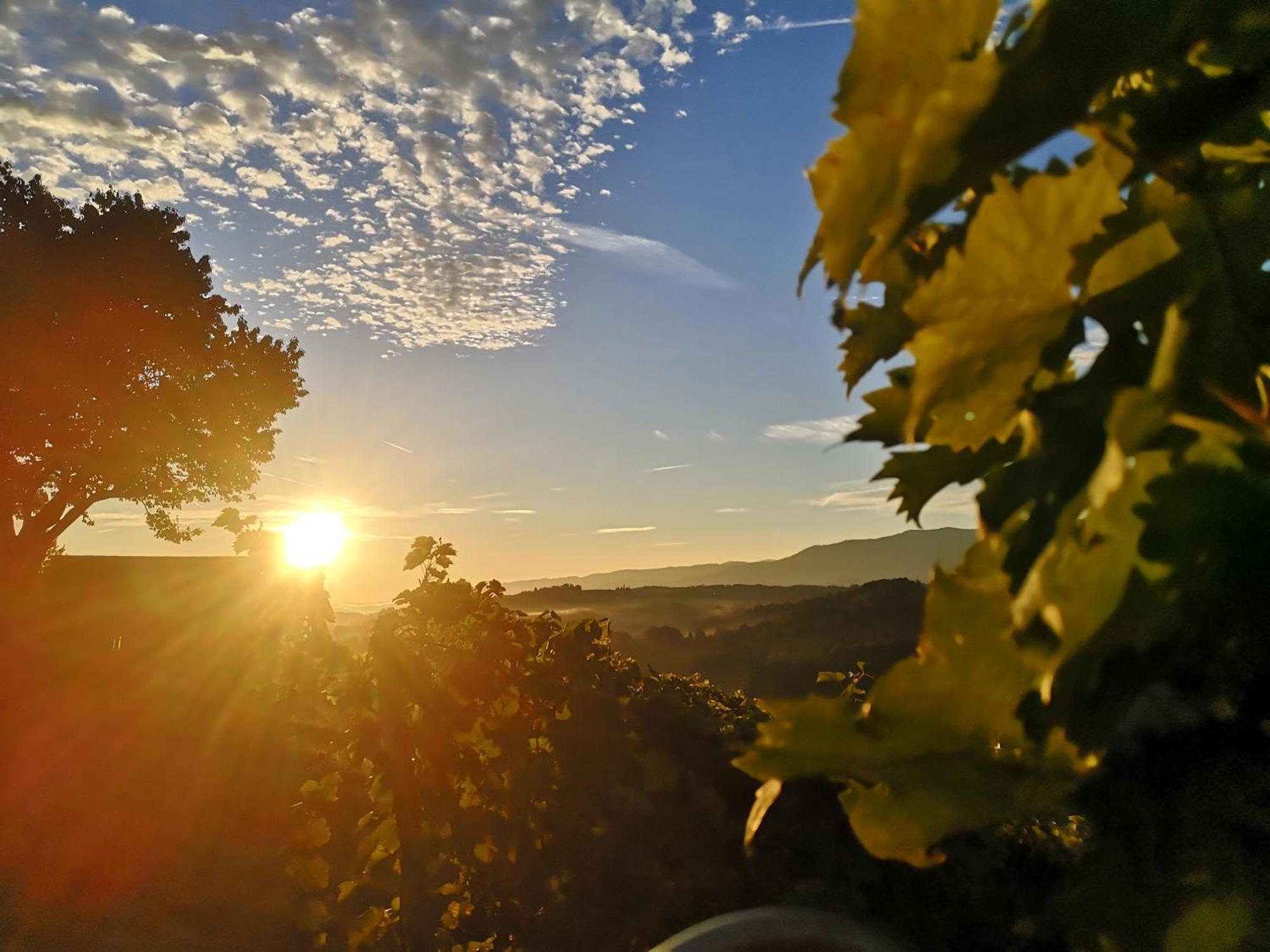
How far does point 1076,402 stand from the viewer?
504 mm

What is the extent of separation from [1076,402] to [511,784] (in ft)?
13.2

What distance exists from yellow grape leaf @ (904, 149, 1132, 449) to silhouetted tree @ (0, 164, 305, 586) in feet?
94.1

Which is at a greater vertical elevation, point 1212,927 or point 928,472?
point 928,472

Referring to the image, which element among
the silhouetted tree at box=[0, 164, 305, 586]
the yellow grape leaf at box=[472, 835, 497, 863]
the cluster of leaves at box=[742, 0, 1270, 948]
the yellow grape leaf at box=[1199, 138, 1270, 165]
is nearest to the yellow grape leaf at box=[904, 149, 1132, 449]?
the cluster of leaves at box=[742, 0, 1270, 948]

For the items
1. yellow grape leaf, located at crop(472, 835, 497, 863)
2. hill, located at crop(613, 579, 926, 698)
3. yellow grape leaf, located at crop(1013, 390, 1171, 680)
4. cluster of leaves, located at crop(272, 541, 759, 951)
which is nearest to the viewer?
yellow grape leaf, located at crop(1013, 390, 1171, 680)

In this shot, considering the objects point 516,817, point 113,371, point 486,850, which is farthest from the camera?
point 113,371

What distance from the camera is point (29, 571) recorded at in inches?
985

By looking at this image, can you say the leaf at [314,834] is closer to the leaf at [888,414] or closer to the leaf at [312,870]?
the leaf at [312,870]

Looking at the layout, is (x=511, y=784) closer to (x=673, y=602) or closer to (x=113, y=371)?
(x=673, y=602)

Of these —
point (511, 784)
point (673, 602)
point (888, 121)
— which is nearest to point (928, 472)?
point (888, 121)

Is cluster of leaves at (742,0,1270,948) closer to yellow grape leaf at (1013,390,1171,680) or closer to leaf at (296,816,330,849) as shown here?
yellow grape leaf at (1013,390,1171,680)

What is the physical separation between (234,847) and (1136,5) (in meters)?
13.9

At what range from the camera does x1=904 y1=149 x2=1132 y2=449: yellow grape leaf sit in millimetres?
496

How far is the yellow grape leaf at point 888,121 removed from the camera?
0.46 m
